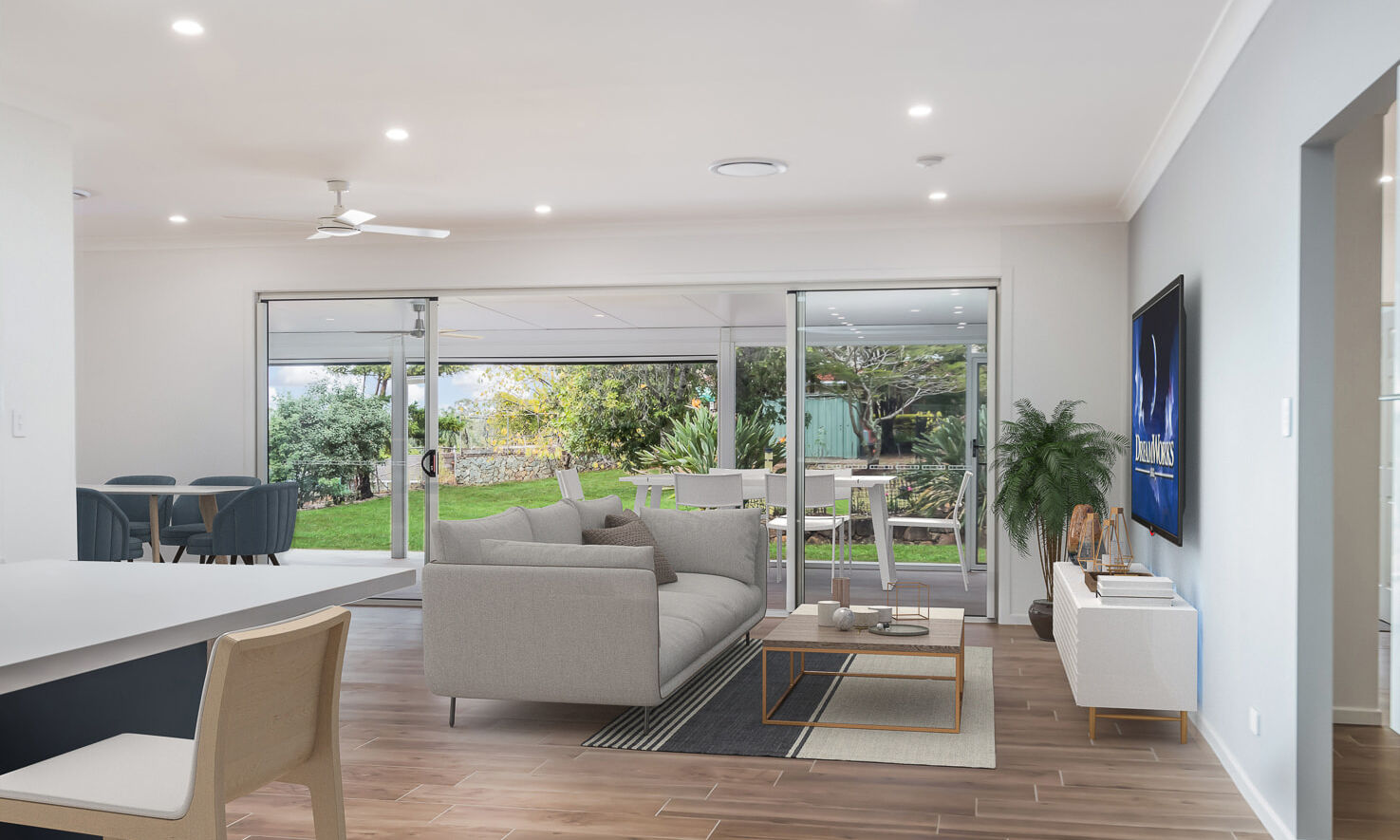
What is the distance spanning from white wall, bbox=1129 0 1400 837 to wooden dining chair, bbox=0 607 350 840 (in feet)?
7.90

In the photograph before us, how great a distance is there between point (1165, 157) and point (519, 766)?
3.82 meters

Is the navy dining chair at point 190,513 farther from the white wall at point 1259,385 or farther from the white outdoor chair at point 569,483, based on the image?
the white wall at point 1259,385

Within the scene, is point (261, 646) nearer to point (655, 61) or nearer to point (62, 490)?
point (655, 61)

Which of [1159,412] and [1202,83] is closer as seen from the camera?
[1202,83]

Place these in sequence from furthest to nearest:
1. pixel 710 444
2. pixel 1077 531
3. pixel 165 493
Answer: pixel 710 444, pixel 165 493, pixel 1077 531

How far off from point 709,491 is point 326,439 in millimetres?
2694

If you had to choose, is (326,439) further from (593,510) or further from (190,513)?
(593,510)

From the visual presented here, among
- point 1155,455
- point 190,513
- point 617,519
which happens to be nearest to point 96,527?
point 190,513

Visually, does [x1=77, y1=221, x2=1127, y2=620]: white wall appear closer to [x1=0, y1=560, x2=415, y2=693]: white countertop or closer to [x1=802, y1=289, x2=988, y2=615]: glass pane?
[x1=802, y1=289, x2=988, y2=615]: glass pane

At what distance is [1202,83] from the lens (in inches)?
160

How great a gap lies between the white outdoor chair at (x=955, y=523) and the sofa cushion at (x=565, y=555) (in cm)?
315

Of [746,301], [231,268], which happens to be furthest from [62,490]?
[746,301]

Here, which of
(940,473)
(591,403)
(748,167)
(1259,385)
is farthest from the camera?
(591,403)

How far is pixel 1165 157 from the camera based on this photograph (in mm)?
4938
